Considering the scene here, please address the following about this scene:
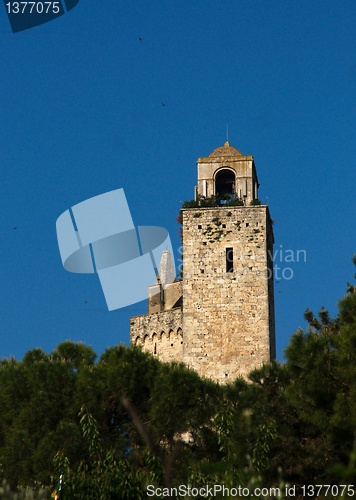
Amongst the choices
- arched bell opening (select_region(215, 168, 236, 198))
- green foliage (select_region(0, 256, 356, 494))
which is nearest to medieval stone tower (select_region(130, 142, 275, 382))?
arched bell opening (select_region(215, 168, 236, 198))

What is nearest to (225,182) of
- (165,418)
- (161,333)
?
(161,333)

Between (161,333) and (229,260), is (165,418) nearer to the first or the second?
(229,260)

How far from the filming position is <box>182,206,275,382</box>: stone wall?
2881cm

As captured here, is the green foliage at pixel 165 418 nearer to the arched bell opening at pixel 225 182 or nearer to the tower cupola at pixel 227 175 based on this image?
the tower cupola at pixel 227 175

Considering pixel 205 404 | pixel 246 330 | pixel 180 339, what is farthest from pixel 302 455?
pixel 180 339

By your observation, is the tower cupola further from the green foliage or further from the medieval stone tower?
the green foliage

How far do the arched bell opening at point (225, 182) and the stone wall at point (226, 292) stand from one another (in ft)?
8.28

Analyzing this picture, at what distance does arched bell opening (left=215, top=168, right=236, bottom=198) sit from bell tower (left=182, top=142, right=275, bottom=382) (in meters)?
1.50

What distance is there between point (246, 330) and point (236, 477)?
14.0 m

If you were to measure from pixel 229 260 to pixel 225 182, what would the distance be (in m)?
4.39

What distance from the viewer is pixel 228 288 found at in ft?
96.6

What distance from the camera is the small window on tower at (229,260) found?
2980cm

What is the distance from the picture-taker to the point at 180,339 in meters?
30.9

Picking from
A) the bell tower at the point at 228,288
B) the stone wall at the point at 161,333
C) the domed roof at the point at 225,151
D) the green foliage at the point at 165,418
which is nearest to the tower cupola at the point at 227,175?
the domed roof at the point at 225,151
